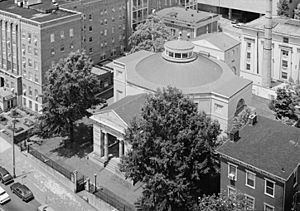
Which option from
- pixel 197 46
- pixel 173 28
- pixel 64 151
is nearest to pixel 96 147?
pixel 64 151

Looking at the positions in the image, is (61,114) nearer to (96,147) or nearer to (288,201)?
(96,147)

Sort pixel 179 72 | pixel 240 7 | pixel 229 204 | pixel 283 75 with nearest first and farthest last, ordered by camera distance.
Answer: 1. pixel 229 204
2. pixel 179 72
3. pixel 283 75
4. pixel 240 7

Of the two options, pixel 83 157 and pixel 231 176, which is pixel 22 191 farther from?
pixel 231 176

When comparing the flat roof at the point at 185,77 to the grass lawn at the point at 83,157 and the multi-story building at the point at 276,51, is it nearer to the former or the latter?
the grass lawn at the point at 83,157

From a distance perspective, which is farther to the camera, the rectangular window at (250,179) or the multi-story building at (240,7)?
the multi-story building at (240,7)

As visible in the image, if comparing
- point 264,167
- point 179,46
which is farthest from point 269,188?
point 179,46

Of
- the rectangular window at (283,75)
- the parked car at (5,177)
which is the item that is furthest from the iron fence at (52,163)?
the rectangular window at (283,75)

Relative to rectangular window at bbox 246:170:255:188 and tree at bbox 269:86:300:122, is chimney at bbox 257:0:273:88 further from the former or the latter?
rectangular window at bbox 246:170:255:188
